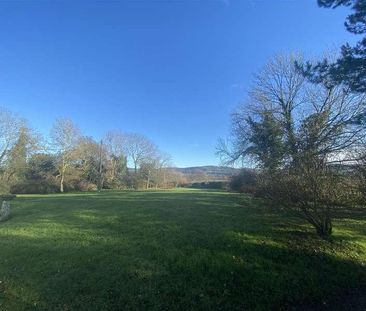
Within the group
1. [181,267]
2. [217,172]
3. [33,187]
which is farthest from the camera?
[217,172]

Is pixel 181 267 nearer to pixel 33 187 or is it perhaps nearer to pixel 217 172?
pixel 33 187

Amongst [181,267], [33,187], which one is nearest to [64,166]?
[33,187]

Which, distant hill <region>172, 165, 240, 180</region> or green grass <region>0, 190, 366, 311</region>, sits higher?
distant hill <region>172, 165, 240, 180</region>

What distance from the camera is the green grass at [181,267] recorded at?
237 inches

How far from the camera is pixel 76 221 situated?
1321 cm

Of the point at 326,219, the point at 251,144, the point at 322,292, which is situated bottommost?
the point at 322,292

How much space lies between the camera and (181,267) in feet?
24.2

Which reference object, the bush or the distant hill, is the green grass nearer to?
the distant hill

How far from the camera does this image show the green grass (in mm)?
6016

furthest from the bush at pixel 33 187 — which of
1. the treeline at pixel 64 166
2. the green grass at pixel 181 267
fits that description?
the green grass at pixel 181 267

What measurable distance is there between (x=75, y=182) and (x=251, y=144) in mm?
32260

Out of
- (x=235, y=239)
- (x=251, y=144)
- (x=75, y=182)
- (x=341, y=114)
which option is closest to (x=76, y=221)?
(x=235, y=239)

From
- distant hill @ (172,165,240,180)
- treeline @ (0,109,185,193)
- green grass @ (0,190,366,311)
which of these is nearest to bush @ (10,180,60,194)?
treeline @ (0,109,185,193)

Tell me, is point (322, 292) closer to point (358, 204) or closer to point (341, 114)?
point (358, 204)
